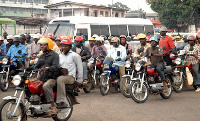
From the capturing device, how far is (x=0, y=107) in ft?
19.5

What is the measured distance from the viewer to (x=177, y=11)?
4694 cm

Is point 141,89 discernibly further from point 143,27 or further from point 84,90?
point 143,27

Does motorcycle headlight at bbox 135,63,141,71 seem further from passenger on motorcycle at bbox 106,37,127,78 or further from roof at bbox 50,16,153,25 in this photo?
roof at bbox 50,16,153,25

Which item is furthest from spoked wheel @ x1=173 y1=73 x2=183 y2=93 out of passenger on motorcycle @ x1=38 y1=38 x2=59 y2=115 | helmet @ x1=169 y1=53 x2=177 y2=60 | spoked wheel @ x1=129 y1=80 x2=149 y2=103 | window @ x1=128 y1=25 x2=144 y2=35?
window @ x1=128 y1=25 x2=144 y2=35

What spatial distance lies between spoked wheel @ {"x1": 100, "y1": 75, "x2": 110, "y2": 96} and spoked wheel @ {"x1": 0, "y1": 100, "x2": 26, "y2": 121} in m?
4.49

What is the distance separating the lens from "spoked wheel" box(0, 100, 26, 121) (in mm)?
5988

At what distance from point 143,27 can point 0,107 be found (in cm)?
1873

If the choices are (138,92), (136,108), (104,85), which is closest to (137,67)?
(138,92)

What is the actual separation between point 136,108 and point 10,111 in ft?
10.7

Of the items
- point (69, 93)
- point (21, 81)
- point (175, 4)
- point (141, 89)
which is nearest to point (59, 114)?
point (69, 93)

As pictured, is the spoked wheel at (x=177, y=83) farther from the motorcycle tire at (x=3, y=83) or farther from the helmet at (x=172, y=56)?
the motorcycle tire at (x=3, y=83)

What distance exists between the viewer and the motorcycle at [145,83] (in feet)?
29.8

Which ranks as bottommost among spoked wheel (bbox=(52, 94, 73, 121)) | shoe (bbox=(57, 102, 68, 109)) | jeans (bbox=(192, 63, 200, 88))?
spoked wheel (bbox=(52, 94, 73, 121))

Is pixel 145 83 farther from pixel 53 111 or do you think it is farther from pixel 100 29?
pixel 100 29
